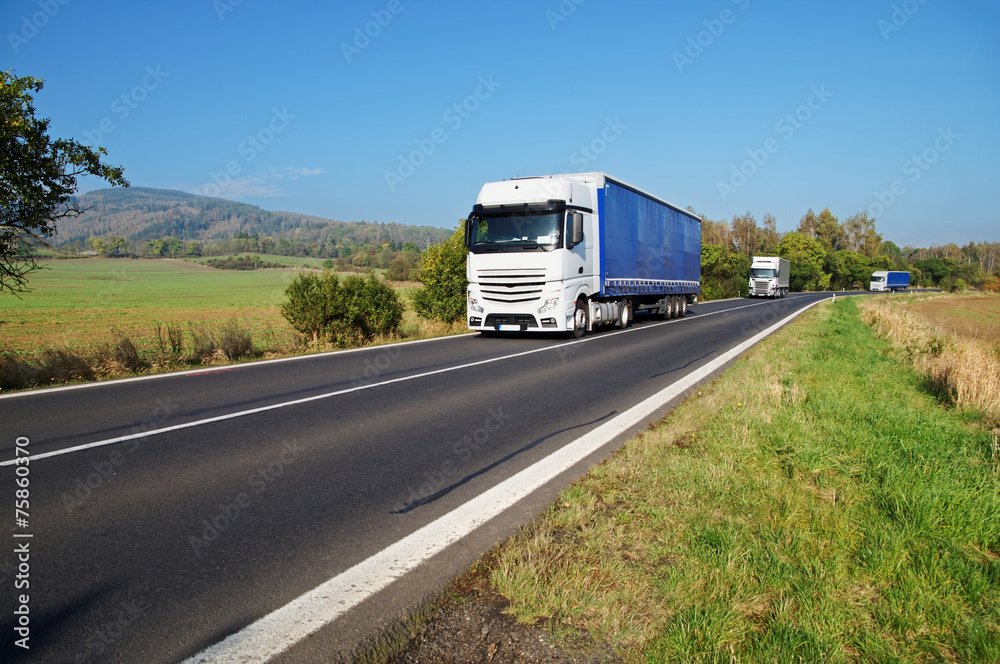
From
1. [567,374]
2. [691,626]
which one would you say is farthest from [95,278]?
[691,626]

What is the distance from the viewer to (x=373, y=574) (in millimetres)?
3148

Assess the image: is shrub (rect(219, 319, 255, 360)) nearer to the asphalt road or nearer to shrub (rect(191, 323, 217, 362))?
shrub (rect(191, 323, 217, 362))

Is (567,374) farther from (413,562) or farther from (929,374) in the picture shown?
(413,562)

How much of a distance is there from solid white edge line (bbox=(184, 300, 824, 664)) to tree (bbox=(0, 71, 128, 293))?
9671mm

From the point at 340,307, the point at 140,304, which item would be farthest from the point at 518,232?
the point at 140,304

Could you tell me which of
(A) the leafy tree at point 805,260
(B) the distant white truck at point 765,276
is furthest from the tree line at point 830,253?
(B) the distant white truck at point 765,276

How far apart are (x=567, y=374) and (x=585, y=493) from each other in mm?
5872

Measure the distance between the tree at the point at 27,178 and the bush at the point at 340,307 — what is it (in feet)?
16.8

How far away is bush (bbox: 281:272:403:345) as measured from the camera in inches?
594

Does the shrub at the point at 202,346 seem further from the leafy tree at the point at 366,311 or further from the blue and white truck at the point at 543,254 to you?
the blue and white truck at the point at 543,254

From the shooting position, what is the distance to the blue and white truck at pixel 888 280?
294 ft

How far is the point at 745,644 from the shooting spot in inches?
95.6

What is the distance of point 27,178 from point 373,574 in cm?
1038

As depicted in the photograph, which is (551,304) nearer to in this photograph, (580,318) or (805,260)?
(580,318)
